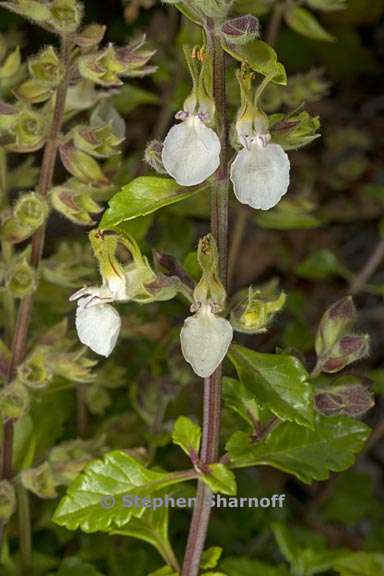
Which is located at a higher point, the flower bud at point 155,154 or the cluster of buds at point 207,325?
the flower bud at point 155,154

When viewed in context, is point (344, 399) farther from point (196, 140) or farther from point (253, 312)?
point (196, 140)

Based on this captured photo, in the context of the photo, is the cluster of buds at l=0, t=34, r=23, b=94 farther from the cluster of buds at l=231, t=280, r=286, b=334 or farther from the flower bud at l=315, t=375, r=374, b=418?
the flower bud at l=315, t=375, r=374, b=418

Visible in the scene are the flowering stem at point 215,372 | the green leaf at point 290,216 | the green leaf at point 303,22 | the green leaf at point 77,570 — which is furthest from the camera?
the green leaf at point 290,216

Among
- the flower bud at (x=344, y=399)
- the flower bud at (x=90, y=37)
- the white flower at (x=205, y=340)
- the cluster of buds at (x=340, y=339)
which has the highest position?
the flower bud at (x=90, y=37)

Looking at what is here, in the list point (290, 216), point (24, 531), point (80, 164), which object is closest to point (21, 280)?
point (80, 164)

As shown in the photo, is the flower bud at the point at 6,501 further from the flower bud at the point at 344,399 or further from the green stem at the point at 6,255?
the flower bud at the point at 344,399

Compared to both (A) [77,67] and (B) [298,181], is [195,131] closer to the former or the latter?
(A) [77,67]

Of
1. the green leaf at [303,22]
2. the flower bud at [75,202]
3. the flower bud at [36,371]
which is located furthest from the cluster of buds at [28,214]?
the green leaf at [303,22]

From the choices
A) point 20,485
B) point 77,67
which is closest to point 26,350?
point 20,485
